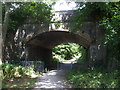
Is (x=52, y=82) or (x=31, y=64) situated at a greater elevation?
(x=31, y=64)

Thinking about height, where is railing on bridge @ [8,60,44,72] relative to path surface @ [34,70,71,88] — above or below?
above

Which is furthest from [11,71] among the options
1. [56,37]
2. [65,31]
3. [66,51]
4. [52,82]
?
[66,51]

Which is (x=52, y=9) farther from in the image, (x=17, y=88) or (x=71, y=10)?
(x=17, y=88)

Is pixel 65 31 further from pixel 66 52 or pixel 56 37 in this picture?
pixel 66 52

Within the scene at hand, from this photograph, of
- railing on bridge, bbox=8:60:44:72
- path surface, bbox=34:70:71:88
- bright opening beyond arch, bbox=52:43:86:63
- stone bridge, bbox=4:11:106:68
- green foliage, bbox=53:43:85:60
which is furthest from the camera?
green foliage, bbox=53:43:85:60

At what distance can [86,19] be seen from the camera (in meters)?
10.4

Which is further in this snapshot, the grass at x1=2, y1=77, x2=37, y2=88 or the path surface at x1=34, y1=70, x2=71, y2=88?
the path surface at x1=34, y1=70, x2=71, y2=88

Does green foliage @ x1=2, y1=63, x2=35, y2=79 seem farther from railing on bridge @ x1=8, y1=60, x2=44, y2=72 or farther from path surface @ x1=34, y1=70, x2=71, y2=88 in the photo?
railing on bridge @ x1=8, y1=60, x2=44, y2=72

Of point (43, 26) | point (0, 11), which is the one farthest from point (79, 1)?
point (0, 11)

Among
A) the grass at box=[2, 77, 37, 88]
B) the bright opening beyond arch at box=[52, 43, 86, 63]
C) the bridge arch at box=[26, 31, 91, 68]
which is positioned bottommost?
the bright opening beyond arch at box=[52, 43, 86, 63]

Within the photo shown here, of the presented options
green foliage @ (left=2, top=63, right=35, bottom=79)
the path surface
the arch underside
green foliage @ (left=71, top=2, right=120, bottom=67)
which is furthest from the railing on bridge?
green foliage @ (left=71, top=2, right=120, bottom=67)

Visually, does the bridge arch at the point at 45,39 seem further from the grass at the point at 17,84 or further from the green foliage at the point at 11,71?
the grass at the point at 17,84

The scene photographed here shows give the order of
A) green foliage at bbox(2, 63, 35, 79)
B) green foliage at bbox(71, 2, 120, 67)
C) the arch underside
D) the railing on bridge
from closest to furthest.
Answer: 1. green foliage at bbox(71, 2, 120, 67)
2. green foliage at bbox(2, 63, 35, 79)
3. the railing on bridge
4. the arch underside

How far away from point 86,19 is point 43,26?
11.5 ft
